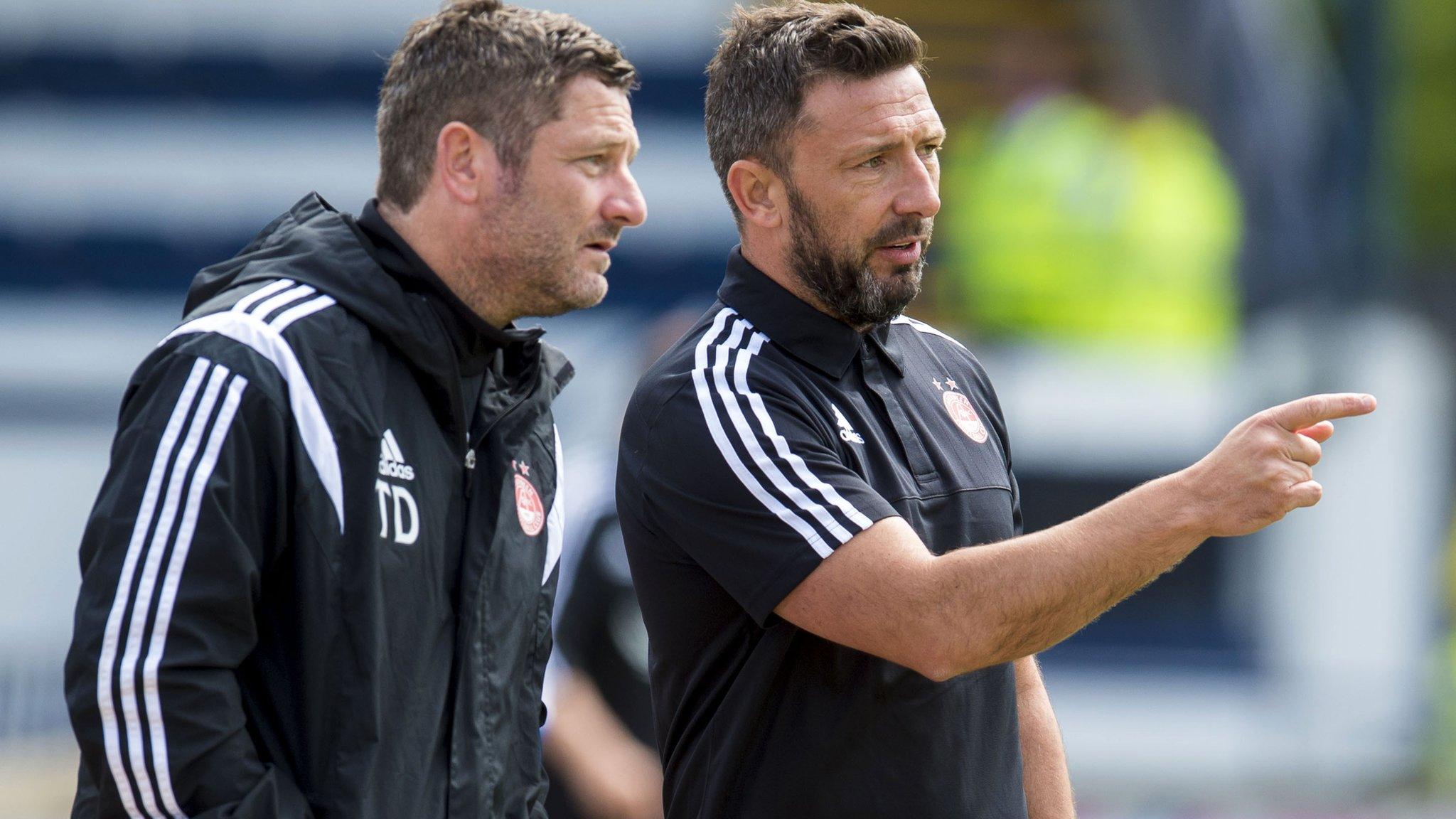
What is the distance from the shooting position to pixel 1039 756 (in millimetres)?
2928

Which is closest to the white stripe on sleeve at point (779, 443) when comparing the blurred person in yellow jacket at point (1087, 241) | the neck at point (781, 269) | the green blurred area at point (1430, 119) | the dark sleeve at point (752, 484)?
the dark sleeve at point (752, 484)

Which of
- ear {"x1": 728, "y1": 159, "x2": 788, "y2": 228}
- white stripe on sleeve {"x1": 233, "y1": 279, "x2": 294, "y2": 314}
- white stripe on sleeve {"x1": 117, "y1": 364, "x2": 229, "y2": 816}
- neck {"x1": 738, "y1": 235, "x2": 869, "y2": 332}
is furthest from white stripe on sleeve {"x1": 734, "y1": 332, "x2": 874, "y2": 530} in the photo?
white stripe on sleeve {"x1": 117, "y1": 364, "x2": 229, "y2": 816}

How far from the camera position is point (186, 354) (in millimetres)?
2436

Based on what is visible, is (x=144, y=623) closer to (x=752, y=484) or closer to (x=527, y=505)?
(x=527, y=505)

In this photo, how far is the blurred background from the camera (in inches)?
326

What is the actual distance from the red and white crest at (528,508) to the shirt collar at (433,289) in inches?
8.4

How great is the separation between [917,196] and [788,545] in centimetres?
62

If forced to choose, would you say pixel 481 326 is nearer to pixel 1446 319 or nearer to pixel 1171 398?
pixel 1171 398

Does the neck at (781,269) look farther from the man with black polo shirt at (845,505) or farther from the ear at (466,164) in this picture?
the ear at (466,164)

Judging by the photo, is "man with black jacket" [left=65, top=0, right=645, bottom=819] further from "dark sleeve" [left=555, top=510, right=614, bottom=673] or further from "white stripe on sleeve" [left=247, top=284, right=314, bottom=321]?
"dark sleeve" [left=555, top=510, right=614, bottom=673]

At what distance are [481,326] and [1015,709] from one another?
1074 millimetres

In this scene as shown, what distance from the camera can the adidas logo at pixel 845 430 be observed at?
104 inches

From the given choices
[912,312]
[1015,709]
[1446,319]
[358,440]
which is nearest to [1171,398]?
[912,312]

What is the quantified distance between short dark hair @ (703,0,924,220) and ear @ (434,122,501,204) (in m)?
0.38
